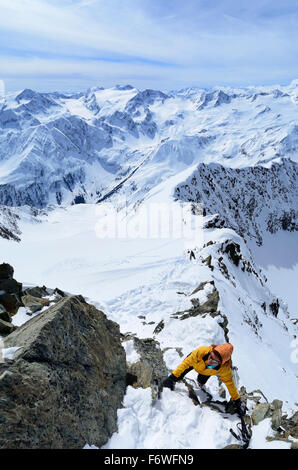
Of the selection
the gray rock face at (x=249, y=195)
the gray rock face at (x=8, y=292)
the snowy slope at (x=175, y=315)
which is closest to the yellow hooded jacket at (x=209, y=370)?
the snowy slope at (x=175, y=315)

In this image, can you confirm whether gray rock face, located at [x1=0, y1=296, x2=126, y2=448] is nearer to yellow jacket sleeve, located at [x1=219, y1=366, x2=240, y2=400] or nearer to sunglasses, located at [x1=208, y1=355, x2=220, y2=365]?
sunglasses, located at [x1=208, y1=355, x2=220, y2=365]

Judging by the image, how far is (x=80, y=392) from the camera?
7.61m

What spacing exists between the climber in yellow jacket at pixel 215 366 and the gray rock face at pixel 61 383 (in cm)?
178

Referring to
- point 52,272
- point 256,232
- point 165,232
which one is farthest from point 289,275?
point 52,272

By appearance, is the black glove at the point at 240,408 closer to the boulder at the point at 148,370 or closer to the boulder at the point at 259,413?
the boulder at the point at 259,413

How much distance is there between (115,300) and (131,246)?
19088 mm

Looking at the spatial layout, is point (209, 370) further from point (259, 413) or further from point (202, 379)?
point (259, 413)

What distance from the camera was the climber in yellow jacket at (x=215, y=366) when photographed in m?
9.52

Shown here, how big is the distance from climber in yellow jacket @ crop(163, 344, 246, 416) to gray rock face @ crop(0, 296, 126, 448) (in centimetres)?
178

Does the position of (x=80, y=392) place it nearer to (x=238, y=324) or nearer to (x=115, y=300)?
(x=115, y=300)

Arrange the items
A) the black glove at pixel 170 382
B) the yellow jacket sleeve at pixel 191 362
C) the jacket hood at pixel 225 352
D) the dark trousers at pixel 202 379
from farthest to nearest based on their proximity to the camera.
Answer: the dark trousers at pixel 202 379 < the black glove at pixel 170 382 < the yellow jacket sleeve at pixel 191 362 < the jacket hood at pixel 225 352

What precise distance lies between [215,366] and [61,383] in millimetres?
A: 4646

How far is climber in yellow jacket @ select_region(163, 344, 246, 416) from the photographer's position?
9516mm
